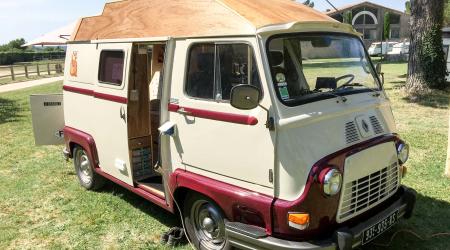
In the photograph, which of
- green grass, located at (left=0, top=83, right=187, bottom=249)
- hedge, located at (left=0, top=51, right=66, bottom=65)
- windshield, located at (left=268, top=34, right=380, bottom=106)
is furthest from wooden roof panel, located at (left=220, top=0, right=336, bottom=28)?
hedge, located at (left=0, top=51, right=66, bottom=65)

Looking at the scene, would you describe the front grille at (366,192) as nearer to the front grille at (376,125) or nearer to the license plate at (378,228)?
the license plate at (378,228)

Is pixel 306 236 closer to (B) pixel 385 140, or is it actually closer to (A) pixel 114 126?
(B) pixel 385 140

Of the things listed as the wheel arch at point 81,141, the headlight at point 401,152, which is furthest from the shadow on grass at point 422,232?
the wheel arch at point 81,141

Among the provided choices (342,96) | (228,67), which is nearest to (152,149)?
(228,67)

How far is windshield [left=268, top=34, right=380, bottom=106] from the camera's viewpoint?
12.4 feet

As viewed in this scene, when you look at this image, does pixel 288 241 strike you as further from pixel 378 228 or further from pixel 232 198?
pixel 378 228

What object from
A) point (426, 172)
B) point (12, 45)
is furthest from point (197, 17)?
point (12, 45)

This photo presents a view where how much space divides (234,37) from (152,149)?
89.3 inches

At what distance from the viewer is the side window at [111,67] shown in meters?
5.24

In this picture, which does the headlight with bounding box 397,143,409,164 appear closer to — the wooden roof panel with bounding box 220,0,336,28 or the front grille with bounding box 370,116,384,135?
the front grille with bounding box 370,116,384,135

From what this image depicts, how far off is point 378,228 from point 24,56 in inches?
2176

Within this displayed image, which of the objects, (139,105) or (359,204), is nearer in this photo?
(359,204)

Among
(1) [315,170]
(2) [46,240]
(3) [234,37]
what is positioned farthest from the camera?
(2) [46,240]

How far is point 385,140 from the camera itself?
4066mm
